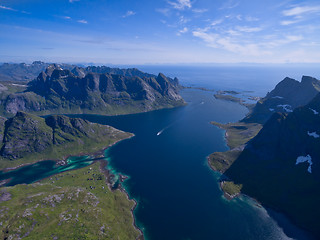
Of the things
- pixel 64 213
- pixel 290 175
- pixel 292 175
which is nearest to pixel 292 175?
pixel 292 175

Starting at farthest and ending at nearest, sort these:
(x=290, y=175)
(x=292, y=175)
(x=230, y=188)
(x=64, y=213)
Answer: (x=290, y=175) < (x=292, y=175) < (x=230, y=188) < (x=64, y=213)

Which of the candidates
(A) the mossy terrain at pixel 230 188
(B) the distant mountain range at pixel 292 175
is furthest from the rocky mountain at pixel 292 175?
(A) the mossy terrain at pixel 230 188

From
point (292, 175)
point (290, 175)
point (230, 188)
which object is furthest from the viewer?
point (290, 175)

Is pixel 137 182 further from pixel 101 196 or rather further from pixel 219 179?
pixel 219 179

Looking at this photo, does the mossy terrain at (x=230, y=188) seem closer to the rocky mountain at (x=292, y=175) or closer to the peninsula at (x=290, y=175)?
the peninsula at (x=290, y=175)

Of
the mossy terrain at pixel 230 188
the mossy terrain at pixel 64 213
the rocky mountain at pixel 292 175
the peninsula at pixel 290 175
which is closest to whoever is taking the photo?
the mossy terrain at pixel 64 213

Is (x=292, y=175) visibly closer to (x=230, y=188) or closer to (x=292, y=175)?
(x=292, y=175)
